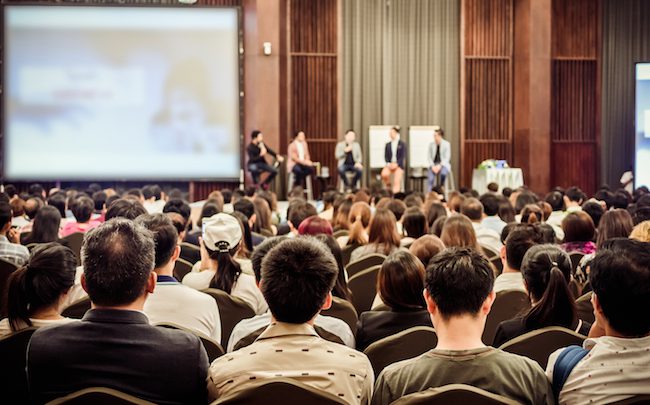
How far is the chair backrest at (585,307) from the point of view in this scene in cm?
375

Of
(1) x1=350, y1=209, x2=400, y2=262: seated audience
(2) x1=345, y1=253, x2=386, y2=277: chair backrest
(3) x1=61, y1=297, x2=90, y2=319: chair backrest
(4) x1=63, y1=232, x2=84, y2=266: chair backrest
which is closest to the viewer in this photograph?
(3) x1=61, y1=297, x2=90, y2=319: chair backrest

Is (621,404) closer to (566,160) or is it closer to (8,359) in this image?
(8,359)

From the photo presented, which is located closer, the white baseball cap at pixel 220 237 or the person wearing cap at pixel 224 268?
the person wearing cap at pixel 224 268

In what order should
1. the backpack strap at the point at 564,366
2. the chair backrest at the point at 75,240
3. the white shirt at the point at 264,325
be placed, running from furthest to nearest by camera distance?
the chair backrest at the point at 75,240 → the white shirt at the point at 264,325 → the backpack strap at the point at 564,366

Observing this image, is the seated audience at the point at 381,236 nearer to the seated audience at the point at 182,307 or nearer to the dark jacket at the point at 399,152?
the seated audience at the point at 182,307

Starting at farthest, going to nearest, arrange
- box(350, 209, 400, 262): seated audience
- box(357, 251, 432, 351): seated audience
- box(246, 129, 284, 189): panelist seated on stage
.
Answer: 1. box(246, 129, 284, 189): panelist seated on stage
2. box(350, 209, 400, 262): seated audience
3. box(357, 251, 432, 351): seated audience

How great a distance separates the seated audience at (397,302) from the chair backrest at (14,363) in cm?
129

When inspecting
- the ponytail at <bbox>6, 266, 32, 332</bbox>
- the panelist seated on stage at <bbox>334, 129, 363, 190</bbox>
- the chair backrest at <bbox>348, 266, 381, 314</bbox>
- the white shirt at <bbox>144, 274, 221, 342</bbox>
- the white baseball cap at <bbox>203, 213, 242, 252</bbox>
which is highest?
the panelist seated on stage at <bbox>334, 129, 363, 190</bbox>

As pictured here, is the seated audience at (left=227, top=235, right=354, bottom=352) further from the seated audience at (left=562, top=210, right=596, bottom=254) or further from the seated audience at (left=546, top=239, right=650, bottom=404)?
the seated audience at (left=562, top=210, right=596, bottom=254)

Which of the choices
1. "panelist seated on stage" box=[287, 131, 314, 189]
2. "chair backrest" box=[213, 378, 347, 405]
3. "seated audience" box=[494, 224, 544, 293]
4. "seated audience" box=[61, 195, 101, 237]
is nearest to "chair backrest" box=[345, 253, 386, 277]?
"seated audience" box=[494, 224, 544, 293]

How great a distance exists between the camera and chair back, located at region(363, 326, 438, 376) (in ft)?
9.46

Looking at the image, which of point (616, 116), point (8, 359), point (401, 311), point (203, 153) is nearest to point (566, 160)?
point (616, 116)

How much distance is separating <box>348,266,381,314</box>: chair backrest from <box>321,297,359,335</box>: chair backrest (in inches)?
34.2

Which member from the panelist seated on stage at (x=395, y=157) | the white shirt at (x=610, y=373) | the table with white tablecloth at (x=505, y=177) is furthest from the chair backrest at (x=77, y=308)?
the table with white tablecloth at (x=505, y=177)
